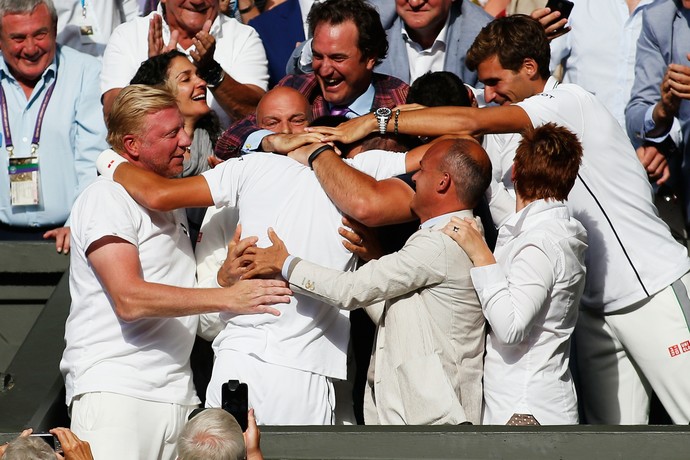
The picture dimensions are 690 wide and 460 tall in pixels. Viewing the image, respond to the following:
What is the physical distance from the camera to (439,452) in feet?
15.4

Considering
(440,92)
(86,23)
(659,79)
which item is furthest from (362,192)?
(86,23)

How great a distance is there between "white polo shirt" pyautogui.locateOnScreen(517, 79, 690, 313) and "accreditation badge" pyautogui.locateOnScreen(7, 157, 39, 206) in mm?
3144

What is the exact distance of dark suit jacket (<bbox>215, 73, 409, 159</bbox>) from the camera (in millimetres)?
5738

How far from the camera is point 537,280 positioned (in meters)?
4.73

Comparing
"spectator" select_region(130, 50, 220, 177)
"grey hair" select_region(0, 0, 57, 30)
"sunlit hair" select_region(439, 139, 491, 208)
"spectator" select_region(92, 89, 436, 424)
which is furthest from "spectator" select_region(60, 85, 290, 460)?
"grey hair" select_region(0, 0, 57, 30)

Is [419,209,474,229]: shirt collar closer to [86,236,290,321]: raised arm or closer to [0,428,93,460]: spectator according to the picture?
[86,236,290,321]: raised arm

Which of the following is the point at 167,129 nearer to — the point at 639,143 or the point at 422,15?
the point at 422,15

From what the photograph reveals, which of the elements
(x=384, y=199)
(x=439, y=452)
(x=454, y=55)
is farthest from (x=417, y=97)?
(x=439, y=452)

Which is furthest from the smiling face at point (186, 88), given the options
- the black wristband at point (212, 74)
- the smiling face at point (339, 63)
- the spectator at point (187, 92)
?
the smiling face at point (339, 63)

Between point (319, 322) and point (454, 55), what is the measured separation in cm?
224

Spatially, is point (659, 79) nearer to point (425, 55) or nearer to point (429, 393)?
point (425, 55)

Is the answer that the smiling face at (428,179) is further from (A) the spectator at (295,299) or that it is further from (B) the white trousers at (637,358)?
(B) the white trousers at (637,358)

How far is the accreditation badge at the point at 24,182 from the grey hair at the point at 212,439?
3378 millimetres

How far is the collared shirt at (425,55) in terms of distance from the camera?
6711 mm
